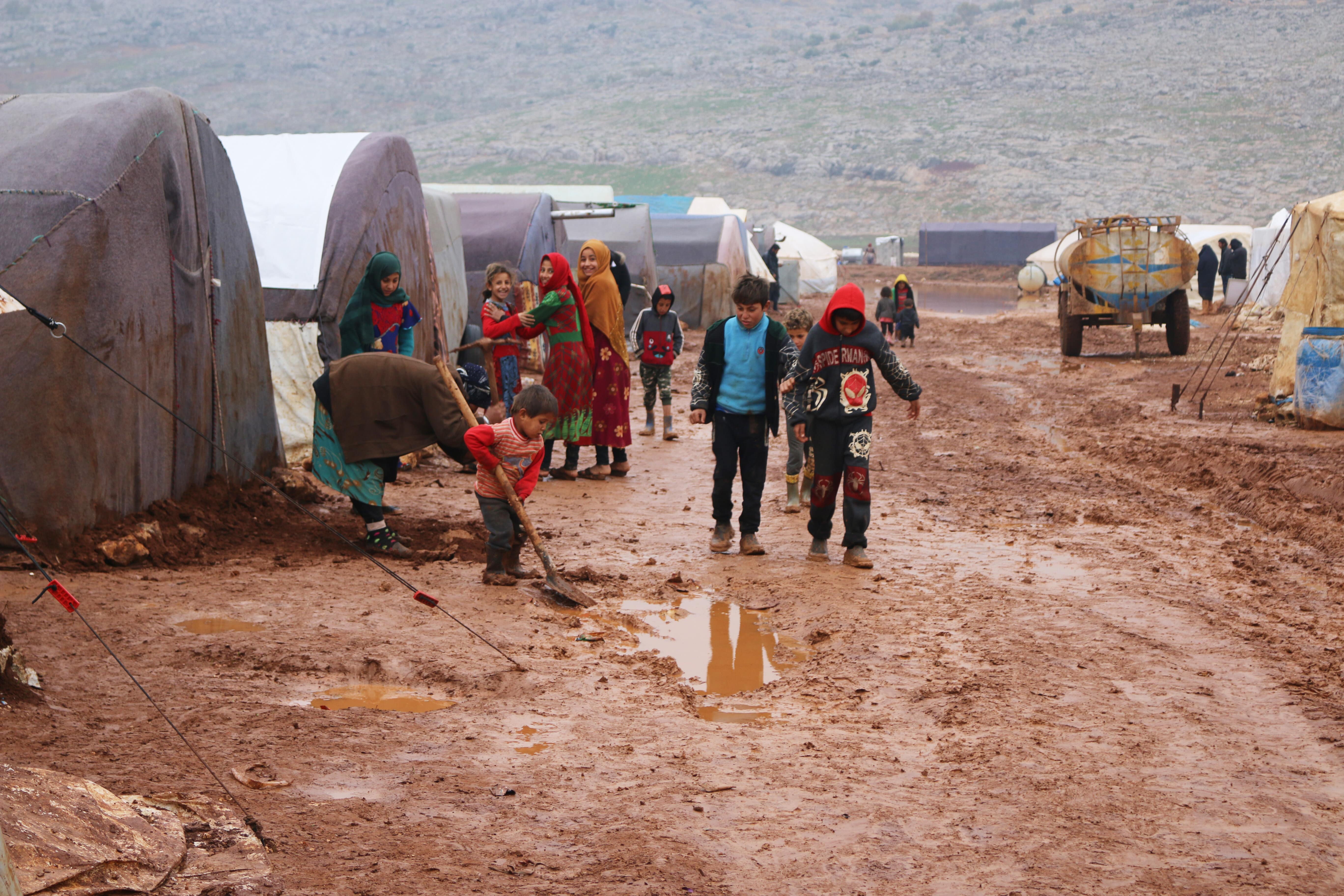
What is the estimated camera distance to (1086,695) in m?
4.53

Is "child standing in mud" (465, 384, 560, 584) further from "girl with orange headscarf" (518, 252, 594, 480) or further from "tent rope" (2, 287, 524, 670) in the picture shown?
"girl with orange headscarf" (518, 252, 594, 480)

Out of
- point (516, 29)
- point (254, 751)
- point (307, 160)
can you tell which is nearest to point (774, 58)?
point (516, 29)

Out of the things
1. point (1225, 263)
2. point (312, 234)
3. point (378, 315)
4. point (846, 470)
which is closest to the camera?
point (846, 470)

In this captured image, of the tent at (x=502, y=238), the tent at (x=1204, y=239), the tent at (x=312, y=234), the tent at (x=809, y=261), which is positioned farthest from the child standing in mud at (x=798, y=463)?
the tent at (x=809, y=261)

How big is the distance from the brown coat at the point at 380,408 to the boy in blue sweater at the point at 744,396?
1.48 m

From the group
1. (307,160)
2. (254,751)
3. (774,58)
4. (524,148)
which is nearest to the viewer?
(254,751)

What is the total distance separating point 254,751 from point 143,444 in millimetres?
2787

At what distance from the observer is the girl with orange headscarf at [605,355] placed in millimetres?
8719

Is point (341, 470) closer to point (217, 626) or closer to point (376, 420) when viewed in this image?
point (376, 420)

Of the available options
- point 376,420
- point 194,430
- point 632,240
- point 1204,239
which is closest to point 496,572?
point 376,420

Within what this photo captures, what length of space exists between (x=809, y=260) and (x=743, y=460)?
30.3m

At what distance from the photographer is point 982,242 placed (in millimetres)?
51656

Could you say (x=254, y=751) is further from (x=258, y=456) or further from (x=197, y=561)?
(x=258, y=456)

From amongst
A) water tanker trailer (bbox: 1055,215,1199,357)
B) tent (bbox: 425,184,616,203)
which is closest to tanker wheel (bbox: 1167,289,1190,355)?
water tanker trailer (bbox: 1055,215,1199,357)
